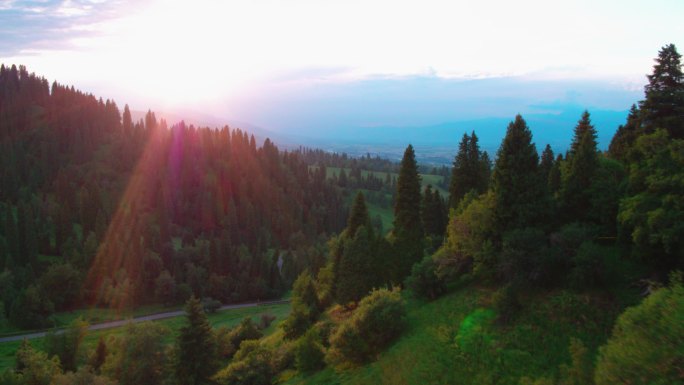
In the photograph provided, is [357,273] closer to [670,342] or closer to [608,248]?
[608,248]

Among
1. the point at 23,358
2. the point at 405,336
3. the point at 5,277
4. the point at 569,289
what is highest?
the point at 569,289

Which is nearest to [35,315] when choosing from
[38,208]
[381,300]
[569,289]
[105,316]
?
[105,316]

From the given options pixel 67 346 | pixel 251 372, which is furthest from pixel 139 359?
pixel 67 346

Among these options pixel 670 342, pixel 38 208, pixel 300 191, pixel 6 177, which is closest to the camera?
pixel 670 342

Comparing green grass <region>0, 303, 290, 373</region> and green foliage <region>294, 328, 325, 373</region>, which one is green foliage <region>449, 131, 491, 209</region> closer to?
green foliage <region>294, 328, 325, 373</region>

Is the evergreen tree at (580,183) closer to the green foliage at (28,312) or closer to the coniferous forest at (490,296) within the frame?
the coniferous forest at (490,296)

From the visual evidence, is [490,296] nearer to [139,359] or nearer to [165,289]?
[139,359]

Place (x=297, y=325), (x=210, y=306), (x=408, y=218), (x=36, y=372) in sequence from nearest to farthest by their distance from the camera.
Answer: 1. (x=36, y=372)
2. (x=297, y=325)
3. (x=408, y=218)
4. (x=210, y=306)
